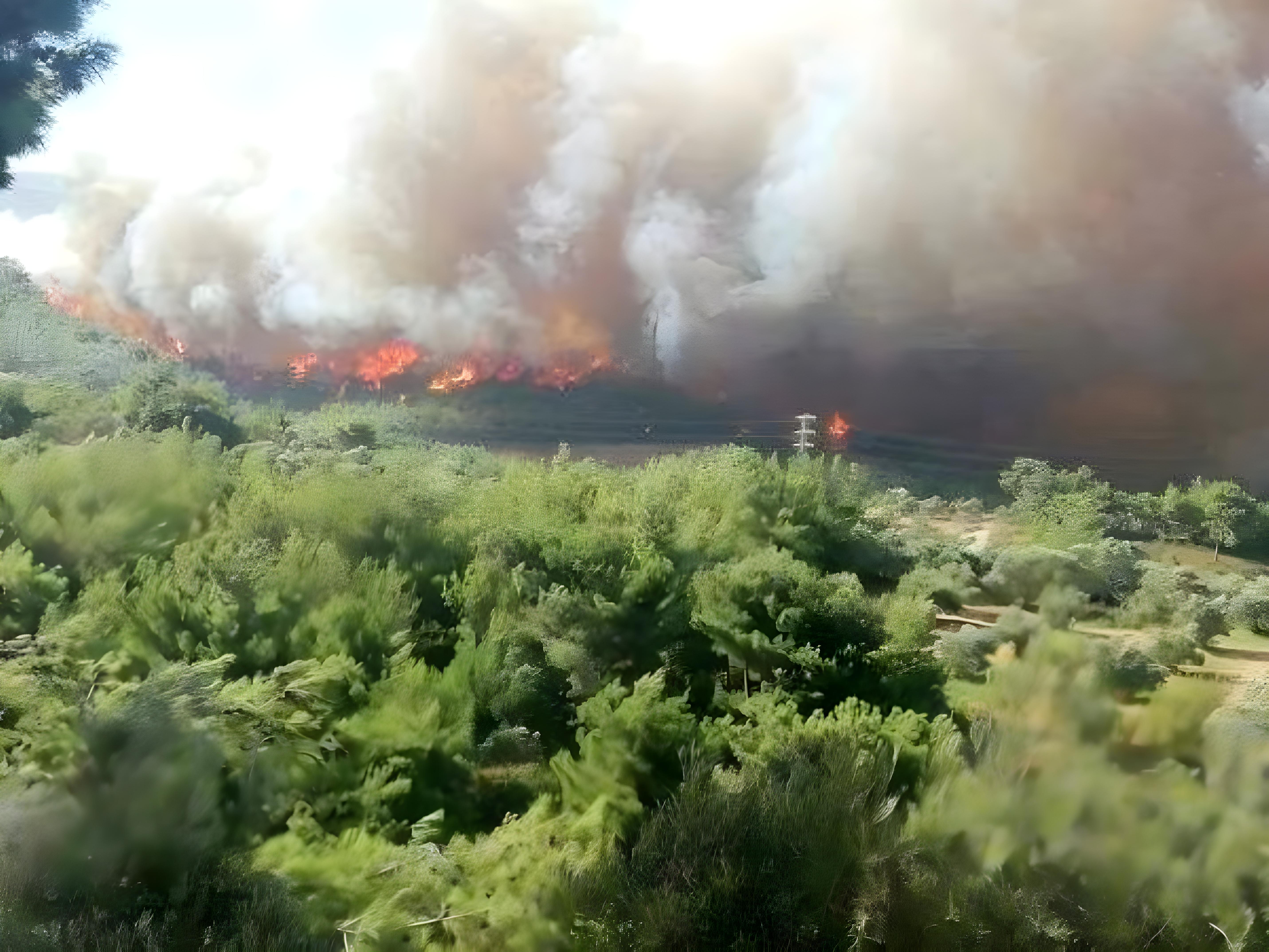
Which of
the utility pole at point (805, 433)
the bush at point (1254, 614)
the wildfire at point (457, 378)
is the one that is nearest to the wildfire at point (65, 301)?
the wildfire at point (457, 378)

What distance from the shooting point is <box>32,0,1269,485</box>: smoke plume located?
9.16 ft

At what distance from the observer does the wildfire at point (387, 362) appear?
3.22 m

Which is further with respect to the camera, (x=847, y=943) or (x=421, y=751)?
(x=421, y=751)

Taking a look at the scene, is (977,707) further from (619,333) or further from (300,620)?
(300,620)

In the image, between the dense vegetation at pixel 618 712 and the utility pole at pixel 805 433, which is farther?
the utility pole at pixel 805 433

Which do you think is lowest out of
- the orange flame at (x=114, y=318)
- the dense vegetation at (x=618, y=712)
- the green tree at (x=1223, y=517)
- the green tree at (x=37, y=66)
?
the dense vegetation at (x=618, y=712)

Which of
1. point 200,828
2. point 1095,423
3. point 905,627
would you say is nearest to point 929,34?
point 1095,423

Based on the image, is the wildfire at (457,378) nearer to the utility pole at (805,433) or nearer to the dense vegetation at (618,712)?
the dense vegetation at (618,712)

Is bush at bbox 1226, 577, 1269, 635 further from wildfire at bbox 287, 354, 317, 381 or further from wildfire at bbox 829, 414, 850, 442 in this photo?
wildfire at bbox 287, 354, 317, 381

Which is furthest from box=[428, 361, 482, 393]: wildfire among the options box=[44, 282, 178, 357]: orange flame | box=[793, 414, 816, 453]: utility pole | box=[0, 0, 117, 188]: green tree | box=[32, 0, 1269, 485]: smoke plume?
box=[0, 0, 117, 188]: green tree

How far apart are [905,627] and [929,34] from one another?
1.63 metres

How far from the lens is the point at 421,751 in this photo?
9.87 feet

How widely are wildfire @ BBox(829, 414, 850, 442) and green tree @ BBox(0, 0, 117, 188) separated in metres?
2.64

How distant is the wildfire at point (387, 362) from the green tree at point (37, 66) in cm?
135
